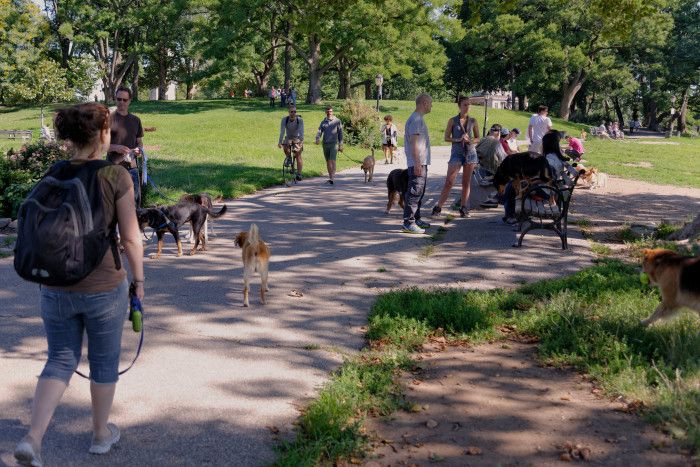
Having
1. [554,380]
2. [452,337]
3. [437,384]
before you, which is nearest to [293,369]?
[437,384]

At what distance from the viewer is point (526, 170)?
9727 mm

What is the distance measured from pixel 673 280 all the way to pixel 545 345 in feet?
3.40

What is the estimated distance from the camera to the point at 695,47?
59.2 metres

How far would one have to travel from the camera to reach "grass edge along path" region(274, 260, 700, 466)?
3686mm

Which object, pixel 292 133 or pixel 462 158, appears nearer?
pixel 462 158

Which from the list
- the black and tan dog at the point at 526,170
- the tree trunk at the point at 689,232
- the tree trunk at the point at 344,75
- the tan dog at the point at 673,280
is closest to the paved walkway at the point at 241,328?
the black and tan dog at the point at 526,170

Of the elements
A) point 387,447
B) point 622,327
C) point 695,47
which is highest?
point 695,47

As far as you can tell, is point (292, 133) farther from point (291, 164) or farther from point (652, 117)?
point (652, 117)

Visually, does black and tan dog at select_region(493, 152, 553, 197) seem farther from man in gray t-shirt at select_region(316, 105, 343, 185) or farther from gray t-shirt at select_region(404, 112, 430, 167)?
man in gray t-shirt at select_region(316, 105, 343, 185)

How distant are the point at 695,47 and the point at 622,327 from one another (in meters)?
63.6

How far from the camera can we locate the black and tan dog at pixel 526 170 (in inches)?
380

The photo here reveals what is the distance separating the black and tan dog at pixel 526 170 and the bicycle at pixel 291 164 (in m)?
6.52

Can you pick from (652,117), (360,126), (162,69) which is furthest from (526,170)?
(652,117)

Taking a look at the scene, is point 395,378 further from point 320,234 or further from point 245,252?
point 320,234
